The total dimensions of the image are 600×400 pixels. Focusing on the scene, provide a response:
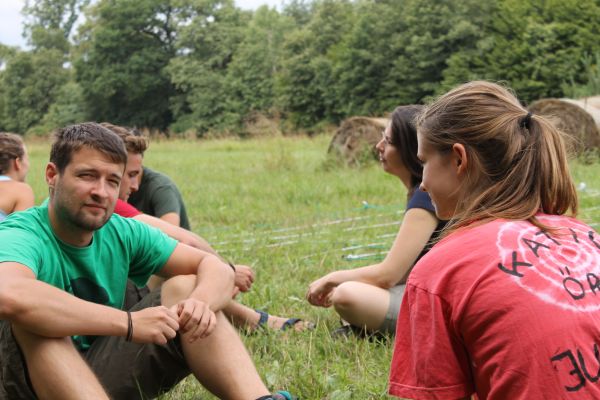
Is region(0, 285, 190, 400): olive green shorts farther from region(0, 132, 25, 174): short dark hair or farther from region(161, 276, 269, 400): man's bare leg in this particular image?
region(0, 132, 25, 174): short dark hair

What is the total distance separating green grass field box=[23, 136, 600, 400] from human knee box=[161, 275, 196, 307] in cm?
51

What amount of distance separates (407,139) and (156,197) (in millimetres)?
1871

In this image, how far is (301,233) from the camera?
6.85 meters

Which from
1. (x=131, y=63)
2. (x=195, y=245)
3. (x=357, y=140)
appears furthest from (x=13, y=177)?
(x=131, y=63)

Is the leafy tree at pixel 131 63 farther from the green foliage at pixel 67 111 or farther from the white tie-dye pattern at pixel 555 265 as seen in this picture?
the white tie-dye pattern at pixel 555 265

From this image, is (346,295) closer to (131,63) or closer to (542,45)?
(542,45)

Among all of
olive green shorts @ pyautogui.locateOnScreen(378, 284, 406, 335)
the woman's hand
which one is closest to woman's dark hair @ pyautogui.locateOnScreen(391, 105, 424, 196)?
olive green shorts @ pyautogui.locateOnScreen(378, 284, 406, 335)

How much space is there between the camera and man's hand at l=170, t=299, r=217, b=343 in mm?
2717

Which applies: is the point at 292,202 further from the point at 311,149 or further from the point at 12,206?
the point at 311,149

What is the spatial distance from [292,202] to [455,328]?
7.38 meters

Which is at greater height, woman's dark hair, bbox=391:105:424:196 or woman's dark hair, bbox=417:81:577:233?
woman's dark hair, bbox=417:81:577:233

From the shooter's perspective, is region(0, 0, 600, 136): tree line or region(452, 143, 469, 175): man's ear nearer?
region(452, 143, 469, 175): man's ear

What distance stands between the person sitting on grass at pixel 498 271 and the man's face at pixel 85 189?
1332 millimetres

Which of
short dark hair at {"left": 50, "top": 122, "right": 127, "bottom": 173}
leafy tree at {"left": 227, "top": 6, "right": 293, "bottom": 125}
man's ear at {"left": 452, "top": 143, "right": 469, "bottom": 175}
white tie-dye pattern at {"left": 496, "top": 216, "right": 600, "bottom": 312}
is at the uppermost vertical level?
man's ear at {"left": 452, "top": 143, "right": 469, "bottom": 175}
